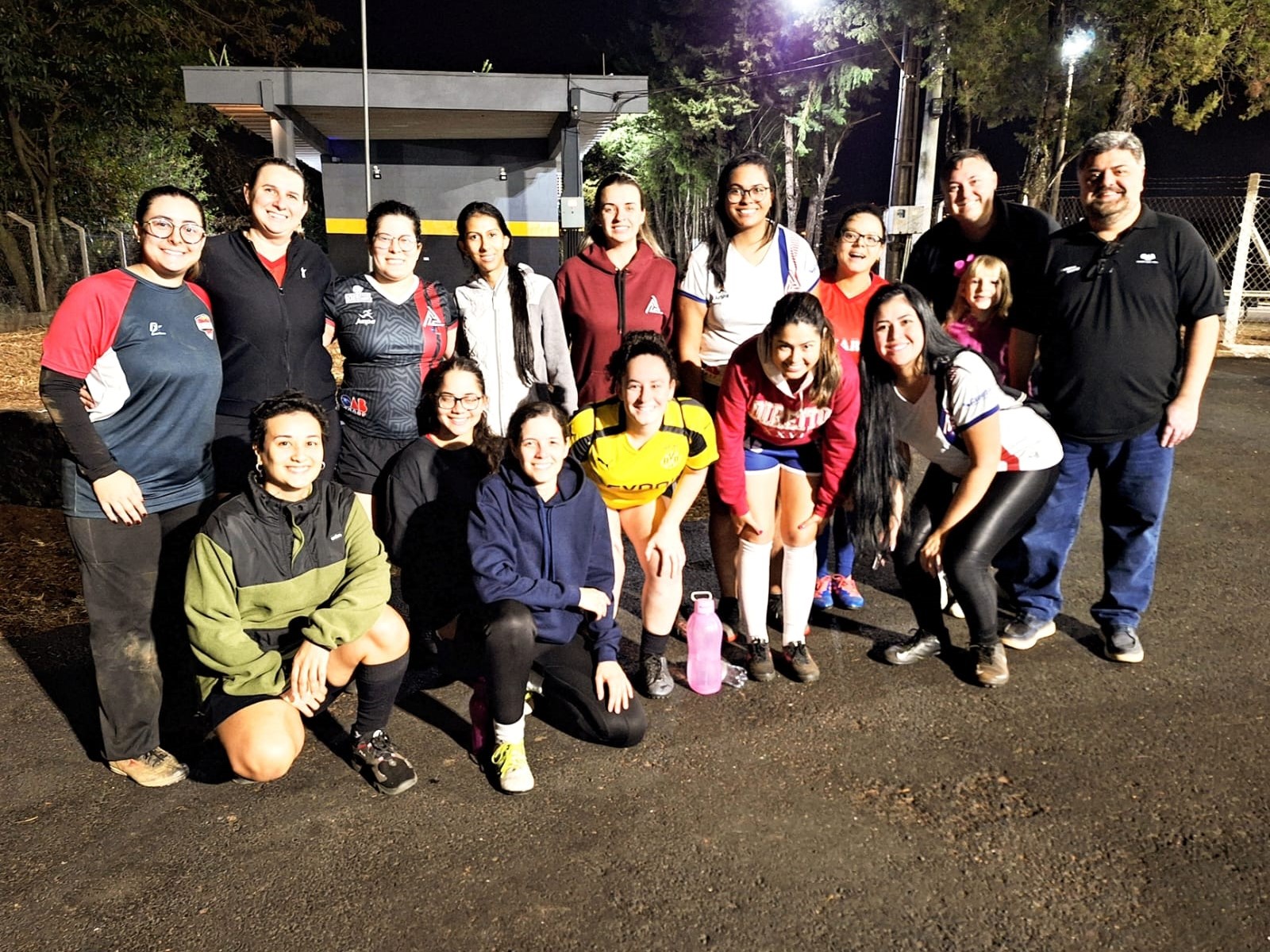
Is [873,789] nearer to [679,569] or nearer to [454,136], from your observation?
[679,569]

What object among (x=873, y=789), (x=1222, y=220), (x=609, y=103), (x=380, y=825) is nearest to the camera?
(x=380, y=825)

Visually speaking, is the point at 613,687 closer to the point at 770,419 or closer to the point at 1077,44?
the point at 770,419

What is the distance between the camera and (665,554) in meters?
3.63

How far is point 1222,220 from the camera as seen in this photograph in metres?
17.0

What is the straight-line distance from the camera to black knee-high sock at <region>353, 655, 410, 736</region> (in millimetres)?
3084

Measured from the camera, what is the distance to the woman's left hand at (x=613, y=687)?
10.6ft

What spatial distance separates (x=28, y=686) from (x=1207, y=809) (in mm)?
4384

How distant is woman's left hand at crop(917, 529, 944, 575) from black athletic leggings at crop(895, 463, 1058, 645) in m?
0.03

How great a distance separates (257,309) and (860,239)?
258cm

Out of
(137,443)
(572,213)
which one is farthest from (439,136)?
(137,443)

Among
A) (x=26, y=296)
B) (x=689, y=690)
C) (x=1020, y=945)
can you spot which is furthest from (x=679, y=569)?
(x=26, y=296)

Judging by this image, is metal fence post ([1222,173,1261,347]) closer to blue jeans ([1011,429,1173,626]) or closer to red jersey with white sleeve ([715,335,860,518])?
blue jeans ([1011,429,1173,626])

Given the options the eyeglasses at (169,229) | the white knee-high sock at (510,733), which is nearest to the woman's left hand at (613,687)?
the white knee-high sock at (510,733)

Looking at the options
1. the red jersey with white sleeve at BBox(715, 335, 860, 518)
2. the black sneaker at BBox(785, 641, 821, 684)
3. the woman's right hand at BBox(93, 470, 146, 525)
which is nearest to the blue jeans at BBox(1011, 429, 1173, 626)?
the red jersey with white sleeve at BBox(715, 335, 860, 518)
